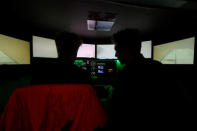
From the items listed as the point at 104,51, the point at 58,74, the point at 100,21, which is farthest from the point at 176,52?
the point at 58,74

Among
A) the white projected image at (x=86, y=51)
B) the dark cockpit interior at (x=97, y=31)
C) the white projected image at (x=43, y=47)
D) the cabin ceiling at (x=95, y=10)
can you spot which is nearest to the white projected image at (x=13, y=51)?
the dark cockpit interior at (x=97, y=31)

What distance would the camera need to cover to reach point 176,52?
225cm

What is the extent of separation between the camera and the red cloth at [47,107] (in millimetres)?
742

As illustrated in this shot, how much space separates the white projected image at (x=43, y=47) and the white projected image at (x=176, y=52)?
2.17 metres

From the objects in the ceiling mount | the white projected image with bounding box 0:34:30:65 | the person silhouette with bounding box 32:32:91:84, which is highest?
the ceiling mount

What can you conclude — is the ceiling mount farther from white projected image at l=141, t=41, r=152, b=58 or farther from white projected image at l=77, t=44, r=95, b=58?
white projected image at l=141, t=41, r=152, b=58

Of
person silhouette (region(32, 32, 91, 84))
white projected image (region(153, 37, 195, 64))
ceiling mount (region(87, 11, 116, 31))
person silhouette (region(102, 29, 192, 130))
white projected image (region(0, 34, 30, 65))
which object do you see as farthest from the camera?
ceiling mount (region(87, 11, 116, 31))

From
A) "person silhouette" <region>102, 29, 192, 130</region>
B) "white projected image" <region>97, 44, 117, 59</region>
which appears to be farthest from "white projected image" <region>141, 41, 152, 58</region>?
"person silhouette" <region>102, 29, 192, 130</region>

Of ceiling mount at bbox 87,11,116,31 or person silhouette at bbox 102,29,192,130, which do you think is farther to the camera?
ceiling mount at bbox 87,11,116,31

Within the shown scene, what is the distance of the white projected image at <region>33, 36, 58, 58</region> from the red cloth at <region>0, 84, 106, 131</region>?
1618mm

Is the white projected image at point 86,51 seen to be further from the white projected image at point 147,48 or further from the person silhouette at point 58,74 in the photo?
the person silhouette at point 58,74

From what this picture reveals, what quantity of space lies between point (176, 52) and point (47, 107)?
7.68 feet

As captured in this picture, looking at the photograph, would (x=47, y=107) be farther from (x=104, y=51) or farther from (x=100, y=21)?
(x=104, y=51)

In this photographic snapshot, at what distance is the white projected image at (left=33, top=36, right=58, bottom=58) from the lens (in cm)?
222
